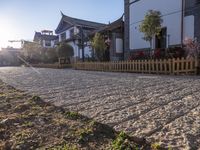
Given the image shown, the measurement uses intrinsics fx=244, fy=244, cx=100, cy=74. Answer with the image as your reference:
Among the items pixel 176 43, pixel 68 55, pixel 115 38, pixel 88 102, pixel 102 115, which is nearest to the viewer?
pixel 102 115

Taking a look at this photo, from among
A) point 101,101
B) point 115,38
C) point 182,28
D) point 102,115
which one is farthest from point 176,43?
point 102,115

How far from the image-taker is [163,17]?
48.4 ft

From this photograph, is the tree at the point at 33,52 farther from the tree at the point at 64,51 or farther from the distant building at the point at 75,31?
the tree at the point at 64,51

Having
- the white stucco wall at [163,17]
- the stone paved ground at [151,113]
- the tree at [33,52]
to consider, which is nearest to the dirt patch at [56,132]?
the stone paved ground at [151,113]

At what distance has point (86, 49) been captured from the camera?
25625 mm

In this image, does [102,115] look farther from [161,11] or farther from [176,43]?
[161,11]

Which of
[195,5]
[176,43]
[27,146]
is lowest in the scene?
[27,146]

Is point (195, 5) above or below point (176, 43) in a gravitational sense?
above

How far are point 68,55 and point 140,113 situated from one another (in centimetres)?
2104

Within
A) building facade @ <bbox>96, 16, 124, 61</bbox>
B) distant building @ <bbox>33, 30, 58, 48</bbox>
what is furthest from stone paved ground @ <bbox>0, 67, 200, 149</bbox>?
distant building @ <bbox>33, 30, 58, 48</bbox>

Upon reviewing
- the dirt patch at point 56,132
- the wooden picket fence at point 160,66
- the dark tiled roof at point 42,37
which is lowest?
the dirt patch at point 56,132

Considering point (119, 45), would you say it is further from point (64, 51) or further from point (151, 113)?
point (151, 113)

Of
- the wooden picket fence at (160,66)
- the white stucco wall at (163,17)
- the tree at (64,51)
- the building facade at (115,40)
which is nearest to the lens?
the wooden picket fence at (160,66)

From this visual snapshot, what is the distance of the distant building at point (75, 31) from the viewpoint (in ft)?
82.5
